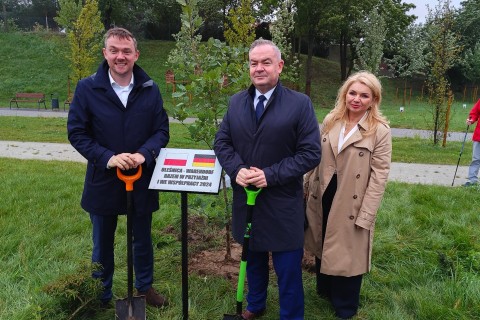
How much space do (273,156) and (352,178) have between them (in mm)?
642

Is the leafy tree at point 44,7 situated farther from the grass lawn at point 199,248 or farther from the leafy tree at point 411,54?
the grass lawn at point 199,248

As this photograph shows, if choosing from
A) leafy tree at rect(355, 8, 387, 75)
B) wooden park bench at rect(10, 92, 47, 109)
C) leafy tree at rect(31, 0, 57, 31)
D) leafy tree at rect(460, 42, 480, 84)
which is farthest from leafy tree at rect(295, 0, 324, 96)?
leafy tree at rect(31, 0, 57, 31)

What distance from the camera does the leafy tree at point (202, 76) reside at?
3.59 m

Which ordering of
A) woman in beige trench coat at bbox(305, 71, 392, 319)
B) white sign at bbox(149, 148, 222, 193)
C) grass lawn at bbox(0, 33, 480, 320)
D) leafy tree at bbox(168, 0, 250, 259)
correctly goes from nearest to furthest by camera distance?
white sign at bbox(149, 148, 222, 193) → woman in beige trench coat at bbox(305, 71, 392, 319) → grass lawn at bbox(0, 33, 480, 320) → leafy tree at bbox(168, 0, 250, 259)

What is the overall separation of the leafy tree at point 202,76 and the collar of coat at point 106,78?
47cm

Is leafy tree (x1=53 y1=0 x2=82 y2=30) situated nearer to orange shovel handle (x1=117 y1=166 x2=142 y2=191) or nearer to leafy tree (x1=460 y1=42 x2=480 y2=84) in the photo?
orange shovel handle (x1=117 y1=166 x2=142 y2=191)

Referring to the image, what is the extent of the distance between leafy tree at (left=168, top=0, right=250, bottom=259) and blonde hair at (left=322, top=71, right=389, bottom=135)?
31.4 inches

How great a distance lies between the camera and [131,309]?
117 inches

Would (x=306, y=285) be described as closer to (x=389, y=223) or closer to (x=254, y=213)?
(x=254, y=213)

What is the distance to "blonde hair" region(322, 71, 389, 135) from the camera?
Answer: 3.07 meters

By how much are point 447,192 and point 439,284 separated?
3.19m

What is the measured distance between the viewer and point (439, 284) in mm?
3672

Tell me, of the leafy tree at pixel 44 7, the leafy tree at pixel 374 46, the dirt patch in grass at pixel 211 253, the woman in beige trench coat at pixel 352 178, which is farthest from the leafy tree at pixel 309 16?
the leafy tree at pixel 44 7

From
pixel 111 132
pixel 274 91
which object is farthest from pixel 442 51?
pixel 111 132
